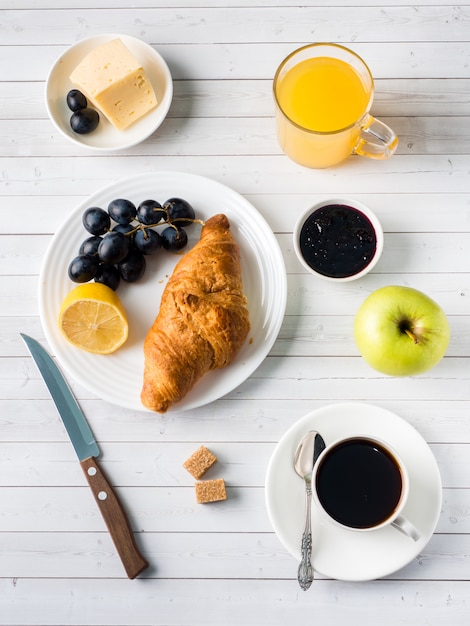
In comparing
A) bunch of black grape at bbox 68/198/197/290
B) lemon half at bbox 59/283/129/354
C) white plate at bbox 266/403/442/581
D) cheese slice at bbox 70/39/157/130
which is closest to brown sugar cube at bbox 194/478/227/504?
white plate at bbox 266/403/442/581

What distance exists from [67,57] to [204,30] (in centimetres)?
37

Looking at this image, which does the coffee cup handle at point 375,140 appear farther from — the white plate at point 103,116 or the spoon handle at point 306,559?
the spoon handle at point 306,559

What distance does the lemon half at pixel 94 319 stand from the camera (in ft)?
4.79

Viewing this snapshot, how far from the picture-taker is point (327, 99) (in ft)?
5.02

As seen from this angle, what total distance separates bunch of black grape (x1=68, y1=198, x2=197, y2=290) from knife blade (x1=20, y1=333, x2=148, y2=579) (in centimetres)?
23

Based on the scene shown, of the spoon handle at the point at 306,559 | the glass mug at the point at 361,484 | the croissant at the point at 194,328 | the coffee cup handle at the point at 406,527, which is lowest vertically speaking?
the spoon handle at the point at 306,559

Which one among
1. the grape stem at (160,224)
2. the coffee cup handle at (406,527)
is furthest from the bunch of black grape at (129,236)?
the coffee cup handle at (406,527)

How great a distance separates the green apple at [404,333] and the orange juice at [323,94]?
0.43 meters

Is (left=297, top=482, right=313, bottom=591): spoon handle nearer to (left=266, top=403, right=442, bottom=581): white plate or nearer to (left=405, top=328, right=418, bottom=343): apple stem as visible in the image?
(left=266, top=403, right=442, bottom=581): white plate

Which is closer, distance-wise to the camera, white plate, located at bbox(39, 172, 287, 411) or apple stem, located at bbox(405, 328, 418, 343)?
apple stem, located at bbox(405, 328, 418, 343)

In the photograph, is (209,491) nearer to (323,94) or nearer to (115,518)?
(115,518)

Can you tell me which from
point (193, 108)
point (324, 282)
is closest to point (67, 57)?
point (193, 108)

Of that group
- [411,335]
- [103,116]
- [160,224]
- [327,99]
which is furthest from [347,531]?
[103,116]

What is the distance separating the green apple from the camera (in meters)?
1.39
